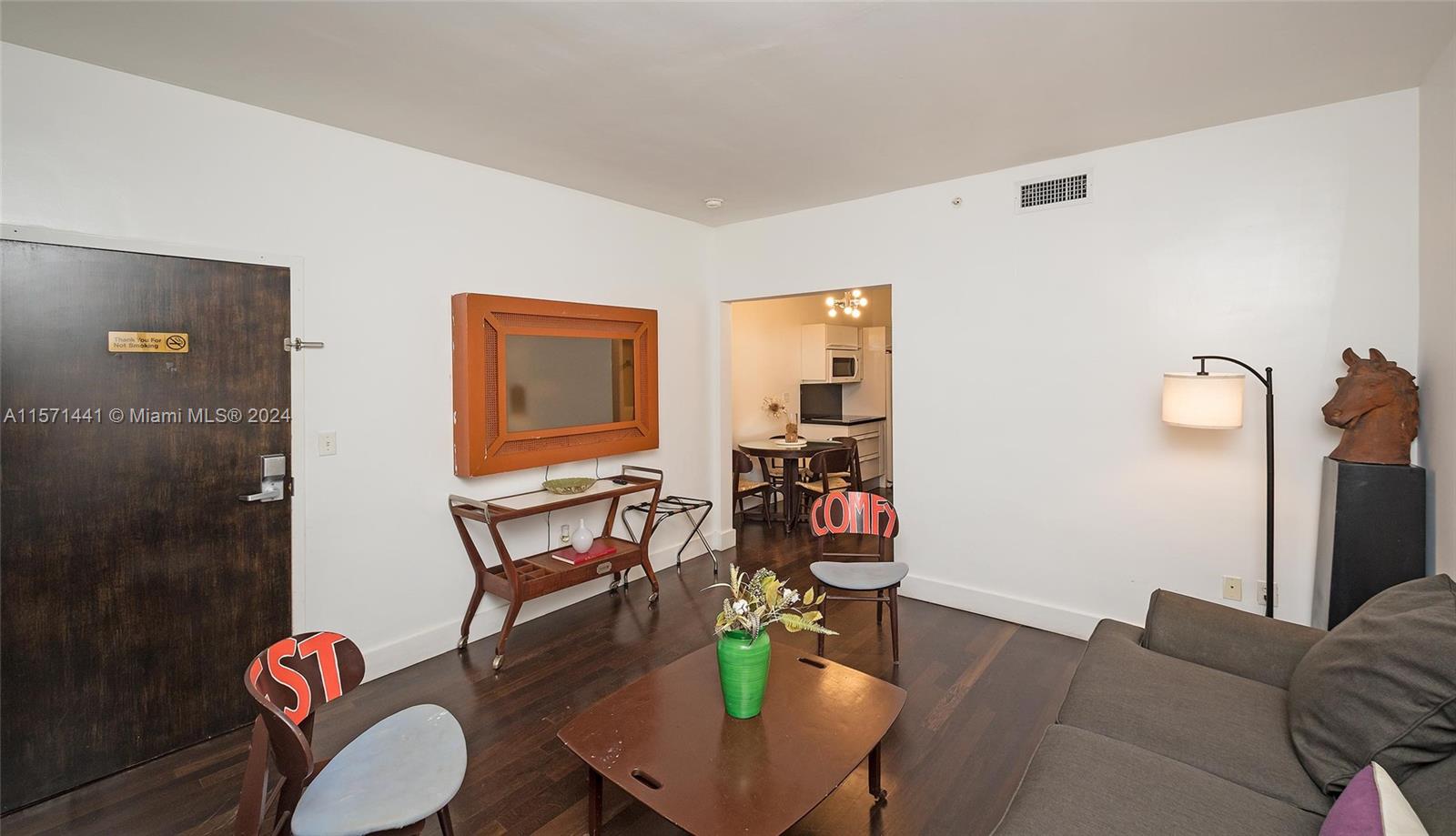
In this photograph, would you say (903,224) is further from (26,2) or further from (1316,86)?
(26,2)

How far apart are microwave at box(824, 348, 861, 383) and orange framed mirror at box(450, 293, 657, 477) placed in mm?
3511

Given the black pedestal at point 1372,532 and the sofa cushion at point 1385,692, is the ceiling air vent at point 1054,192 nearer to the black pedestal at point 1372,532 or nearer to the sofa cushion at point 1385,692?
the black pedestal at point 1372,532

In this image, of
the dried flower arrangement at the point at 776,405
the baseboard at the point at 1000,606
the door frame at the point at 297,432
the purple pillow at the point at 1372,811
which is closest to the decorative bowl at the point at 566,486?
the door frame at the point at 297,432

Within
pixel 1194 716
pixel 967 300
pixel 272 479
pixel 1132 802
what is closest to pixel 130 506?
pixel 272 479

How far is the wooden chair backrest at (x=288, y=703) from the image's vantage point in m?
1.42

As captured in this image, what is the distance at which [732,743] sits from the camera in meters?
1.92

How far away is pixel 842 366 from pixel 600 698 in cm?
576

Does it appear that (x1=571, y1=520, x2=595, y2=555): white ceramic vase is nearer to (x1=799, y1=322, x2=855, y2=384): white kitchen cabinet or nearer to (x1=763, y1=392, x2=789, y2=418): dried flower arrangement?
(x1=763, y1=392, x2=789, y2=418): dried flower arrangement

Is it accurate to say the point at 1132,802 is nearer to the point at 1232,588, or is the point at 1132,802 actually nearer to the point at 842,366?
the point at 1232,588

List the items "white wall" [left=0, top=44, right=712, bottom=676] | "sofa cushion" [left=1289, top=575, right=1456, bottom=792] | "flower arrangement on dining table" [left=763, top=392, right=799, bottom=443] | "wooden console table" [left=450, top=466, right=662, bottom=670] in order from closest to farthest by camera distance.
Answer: "sofa cushion" [left=1289, top=575, right=1456, bottom=792], "white wall" [left=0, top=44, right=712, bottom=676], "wooden console table" [left=450, top=466, right=662, bottom=670], "flower arrangement on dining table" [left=763, top=392, right=799, bottom=443]

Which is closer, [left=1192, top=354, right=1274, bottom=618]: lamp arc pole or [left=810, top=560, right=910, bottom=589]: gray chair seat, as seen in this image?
[left=1192, top=354, right=1274, bottom=618]: lamp arc pole

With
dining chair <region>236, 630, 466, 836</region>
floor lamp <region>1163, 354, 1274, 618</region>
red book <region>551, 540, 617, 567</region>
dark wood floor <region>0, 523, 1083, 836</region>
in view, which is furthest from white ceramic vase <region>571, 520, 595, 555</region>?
floor lamp <region>1163, 354, 1274, 618</region>

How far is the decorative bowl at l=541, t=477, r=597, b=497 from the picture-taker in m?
3.81

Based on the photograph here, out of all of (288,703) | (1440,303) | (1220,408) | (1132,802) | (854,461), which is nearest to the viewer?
(1132,802)
